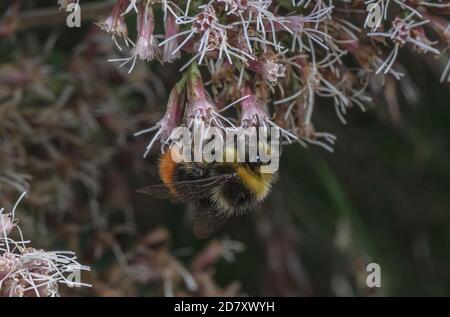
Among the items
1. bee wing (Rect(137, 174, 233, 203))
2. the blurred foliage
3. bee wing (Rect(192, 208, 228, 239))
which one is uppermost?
the blurred foliage

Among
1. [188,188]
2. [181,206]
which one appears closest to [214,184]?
[188,188]

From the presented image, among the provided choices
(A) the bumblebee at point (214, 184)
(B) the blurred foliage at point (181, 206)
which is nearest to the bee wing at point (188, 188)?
(A) the bumblebee at point (214, 184)

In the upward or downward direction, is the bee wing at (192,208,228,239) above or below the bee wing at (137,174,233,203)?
below

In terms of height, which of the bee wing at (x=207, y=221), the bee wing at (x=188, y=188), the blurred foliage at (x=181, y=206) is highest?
the blurred foliage at (x=181, y=206)

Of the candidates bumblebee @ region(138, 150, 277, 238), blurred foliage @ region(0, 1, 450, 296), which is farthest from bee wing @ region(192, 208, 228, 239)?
blurred foliage @ region(0, 1, 450, 296)

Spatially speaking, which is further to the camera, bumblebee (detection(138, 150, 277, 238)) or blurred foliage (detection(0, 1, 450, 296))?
blurred foliage (detection(0, 1, 450, 296))

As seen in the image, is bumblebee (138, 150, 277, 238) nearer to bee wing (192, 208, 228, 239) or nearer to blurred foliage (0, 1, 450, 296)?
bee wing (192, 208, 228, 239)

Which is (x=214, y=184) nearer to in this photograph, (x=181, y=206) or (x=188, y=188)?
(x=188, y=188)

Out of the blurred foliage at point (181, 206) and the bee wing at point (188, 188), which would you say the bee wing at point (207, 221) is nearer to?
the bee wing at point (188, 188)
